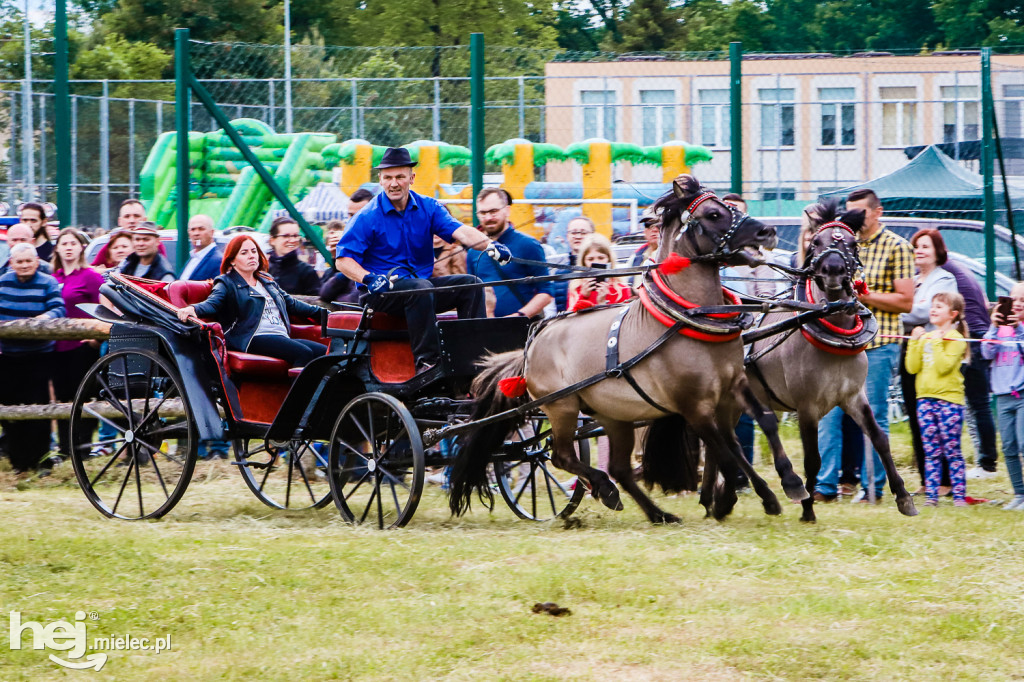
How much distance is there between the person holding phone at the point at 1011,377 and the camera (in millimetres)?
8242

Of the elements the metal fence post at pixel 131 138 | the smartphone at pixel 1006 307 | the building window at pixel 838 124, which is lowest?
the smartphone at pixel 1006 307

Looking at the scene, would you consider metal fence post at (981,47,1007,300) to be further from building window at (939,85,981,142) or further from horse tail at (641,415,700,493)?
horse tail at (641,415,700,493)

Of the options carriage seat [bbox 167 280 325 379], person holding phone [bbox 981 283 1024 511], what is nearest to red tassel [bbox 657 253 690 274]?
carriage seat [bbox 167 280 325 379]

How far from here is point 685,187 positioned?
674 cm

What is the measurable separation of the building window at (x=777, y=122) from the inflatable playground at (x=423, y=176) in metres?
0.86

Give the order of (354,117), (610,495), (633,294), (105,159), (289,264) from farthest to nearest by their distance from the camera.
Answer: (105,159), (354,117), (289,264), (633,294), (610,495)

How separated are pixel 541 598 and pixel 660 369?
1678 millimetres

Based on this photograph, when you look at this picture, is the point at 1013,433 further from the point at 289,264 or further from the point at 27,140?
the point at 27,140

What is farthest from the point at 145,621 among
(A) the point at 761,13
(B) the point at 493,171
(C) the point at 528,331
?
(A) the point at 761,13

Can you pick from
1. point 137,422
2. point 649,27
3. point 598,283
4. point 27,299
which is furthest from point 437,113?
→ point 649,27

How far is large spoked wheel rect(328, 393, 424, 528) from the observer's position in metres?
7.15

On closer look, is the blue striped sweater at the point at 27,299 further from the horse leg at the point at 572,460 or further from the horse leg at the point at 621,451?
the horse leg at the point at 621,451

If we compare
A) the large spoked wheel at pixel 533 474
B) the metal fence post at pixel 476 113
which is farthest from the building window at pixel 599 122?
the large spoked wheel at pixel 533 474

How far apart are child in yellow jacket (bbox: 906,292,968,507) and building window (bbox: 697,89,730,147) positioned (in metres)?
2.87
